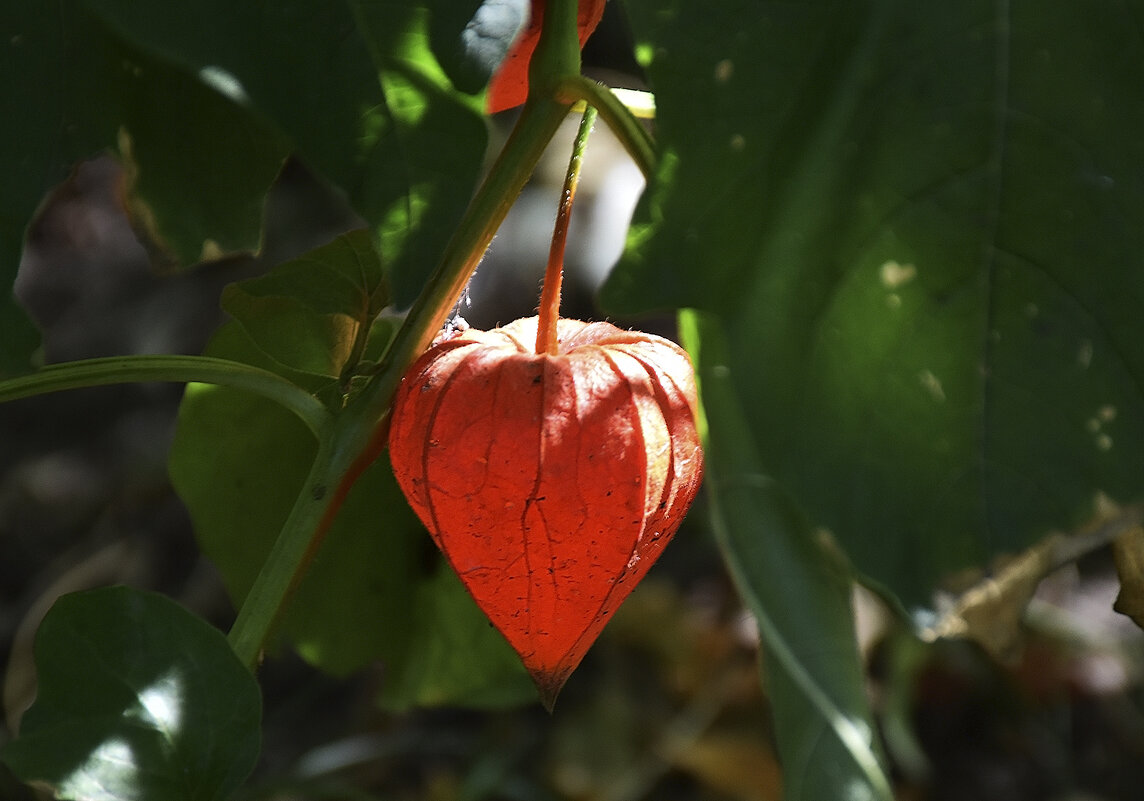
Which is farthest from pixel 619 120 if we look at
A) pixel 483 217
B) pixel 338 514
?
pixel 338 514

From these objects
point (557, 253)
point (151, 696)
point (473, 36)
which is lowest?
point (151, 696)

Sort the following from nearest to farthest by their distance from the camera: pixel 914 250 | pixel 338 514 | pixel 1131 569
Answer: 1. pixel 914 250
2. pixel 1131 569
3. pixel 338 514

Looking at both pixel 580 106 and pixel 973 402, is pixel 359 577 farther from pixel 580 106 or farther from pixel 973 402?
pixel 973 402

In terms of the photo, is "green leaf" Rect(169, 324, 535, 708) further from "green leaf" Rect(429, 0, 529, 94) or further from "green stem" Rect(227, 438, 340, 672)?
"green leaf" Rect(429, 0, 529, 94)

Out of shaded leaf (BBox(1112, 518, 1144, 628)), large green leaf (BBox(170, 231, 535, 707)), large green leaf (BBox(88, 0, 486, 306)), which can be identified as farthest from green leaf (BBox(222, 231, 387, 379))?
shaded leaf (BBox(1112, 518, 1144, 628))

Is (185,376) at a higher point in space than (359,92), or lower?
lower

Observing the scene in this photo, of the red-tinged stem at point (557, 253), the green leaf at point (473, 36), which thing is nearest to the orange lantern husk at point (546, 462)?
the red-tinged stem at point (557, 253)

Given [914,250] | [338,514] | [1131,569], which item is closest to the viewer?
[914,250]

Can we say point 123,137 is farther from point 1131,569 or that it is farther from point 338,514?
point 1131,569
